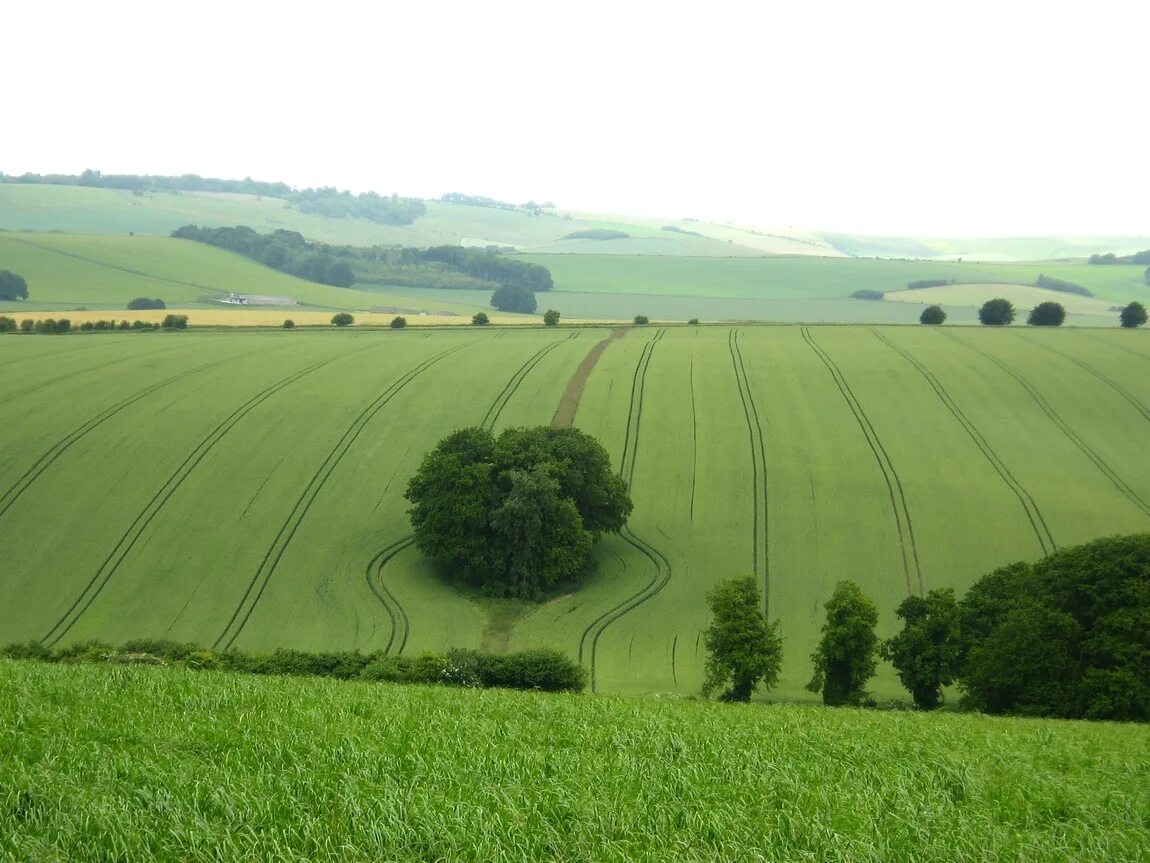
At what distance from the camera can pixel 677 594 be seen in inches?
1948

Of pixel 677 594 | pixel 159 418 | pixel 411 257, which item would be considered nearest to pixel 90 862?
pixel 677 594

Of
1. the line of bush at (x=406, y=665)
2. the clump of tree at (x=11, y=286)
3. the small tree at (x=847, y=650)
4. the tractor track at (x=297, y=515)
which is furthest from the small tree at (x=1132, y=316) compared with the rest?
the clump of tree at (x=11, y=286)

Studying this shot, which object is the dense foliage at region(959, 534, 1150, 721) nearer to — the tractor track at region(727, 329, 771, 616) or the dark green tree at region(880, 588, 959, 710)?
the dark green tree at region(880, 588, 959, 710)

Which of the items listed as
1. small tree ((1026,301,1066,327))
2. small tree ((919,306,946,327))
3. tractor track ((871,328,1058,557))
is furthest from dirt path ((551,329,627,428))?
small tree ((1026,301,1066,327))

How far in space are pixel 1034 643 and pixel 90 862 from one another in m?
29.2

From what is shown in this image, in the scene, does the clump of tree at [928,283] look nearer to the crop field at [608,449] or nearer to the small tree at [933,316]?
the small tree at [933,316]

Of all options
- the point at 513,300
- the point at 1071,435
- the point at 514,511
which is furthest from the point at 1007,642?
the point at 513,300

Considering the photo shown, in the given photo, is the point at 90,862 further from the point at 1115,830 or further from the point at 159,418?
the point at 159,418

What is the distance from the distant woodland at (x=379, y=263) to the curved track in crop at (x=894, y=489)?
85507mm

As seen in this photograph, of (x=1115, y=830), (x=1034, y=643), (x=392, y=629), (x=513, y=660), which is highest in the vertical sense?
(x=1115, y=830)

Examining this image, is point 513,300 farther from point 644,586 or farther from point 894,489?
point 644,586

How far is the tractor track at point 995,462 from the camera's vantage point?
5369 centimetres

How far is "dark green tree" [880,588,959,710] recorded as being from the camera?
36094 mm

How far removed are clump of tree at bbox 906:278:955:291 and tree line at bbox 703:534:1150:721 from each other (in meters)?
122
